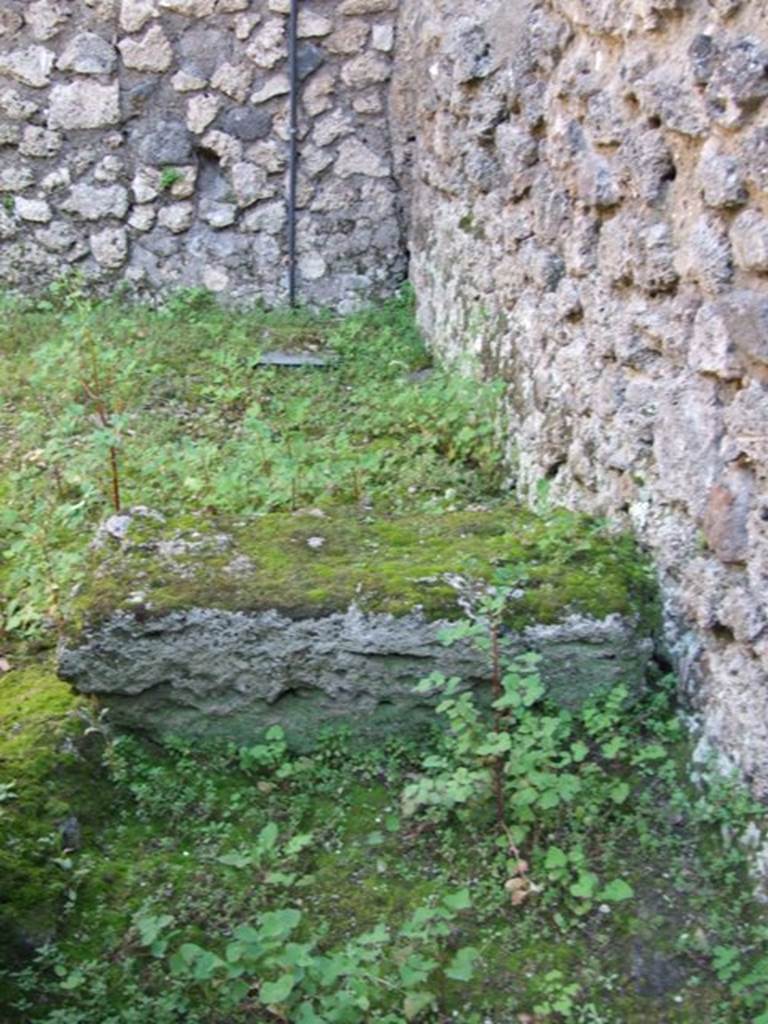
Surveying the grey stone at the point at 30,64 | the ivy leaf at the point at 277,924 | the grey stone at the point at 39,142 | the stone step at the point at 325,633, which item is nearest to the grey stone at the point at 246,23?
the grey stone at the point at 30,64

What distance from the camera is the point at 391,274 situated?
6.48 metres

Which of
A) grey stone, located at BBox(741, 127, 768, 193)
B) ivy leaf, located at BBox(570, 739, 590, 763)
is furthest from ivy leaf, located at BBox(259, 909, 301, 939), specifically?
grey stone, located at BBox(741, 127, 768, 193)

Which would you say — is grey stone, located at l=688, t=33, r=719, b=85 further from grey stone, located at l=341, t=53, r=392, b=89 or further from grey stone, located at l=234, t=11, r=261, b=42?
grey stone, located at l=234, t=11, r=261, b=42

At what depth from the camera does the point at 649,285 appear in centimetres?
294

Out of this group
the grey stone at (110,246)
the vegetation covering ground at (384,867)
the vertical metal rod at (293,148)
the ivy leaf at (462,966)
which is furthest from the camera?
the grey stone at (110,246)

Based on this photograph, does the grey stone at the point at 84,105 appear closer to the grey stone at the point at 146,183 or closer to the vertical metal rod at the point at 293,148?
the grey stone at the point at 146,183

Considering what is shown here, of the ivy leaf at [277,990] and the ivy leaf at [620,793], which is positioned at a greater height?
the ivy leaf at [620,793]

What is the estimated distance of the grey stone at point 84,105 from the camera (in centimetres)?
622

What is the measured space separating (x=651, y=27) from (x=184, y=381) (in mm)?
2965

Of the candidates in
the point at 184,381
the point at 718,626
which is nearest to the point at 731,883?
the point at 718,626

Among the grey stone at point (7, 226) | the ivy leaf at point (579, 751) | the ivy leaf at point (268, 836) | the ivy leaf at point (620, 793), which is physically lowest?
the ivy leaf at point (620, 793)

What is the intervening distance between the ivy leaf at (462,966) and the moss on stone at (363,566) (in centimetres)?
82

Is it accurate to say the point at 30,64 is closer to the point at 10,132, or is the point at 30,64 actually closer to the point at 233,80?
the point at 10,132

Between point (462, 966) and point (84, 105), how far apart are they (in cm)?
523
